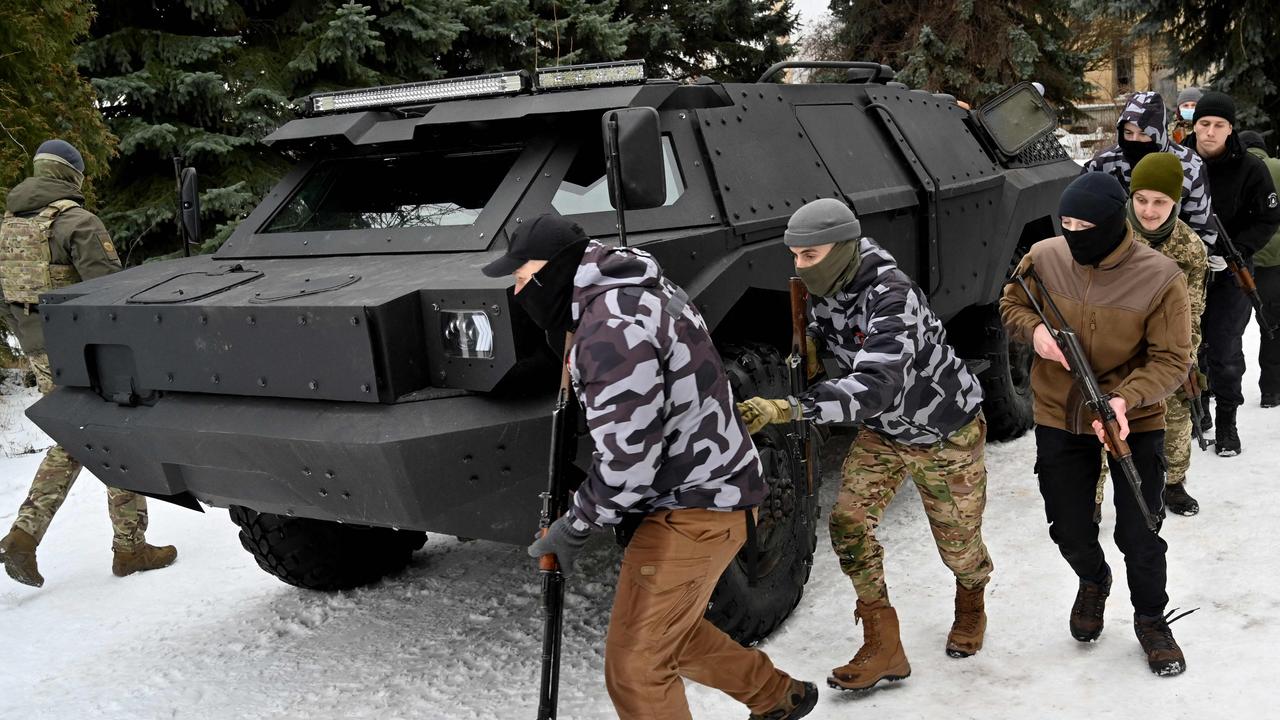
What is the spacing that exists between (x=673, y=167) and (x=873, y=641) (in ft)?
5.77

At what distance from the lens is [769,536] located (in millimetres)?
3957

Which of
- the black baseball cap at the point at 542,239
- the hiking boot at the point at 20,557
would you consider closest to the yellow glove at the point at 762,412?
the black baseball cap at the point at 542,239

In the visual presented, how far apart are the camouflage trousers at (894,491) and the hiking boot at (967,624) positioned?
167 millimetres

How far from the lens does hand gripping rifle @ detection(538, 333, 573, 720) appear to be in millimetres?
2902

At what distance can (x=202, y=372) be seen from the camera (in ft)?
11.9

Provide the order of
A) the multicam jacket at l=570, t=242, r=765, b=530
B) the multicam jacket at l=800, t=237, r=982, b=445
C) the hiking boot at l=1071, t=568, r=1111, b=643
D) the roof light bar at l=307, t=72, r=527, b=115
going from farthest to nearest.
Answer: the roof light bar at l=307, t=72, r=527, b=115
the hiking boot at l=1071, t=568, r=1111, b=643
the multicam jacket at l=800, t=237, r=982, b=445
the multicam jacket at l=570, t=242, r=765, b=530

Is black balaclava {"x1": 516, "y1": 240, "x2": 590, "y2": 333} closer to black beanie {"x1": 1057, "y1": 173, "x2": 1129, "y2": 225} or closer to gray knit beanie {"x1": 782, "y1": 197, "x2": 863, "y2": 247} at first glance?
gray knit beanie {"x1": 782, "y1": 197, "x2": 863, "y2": 247}

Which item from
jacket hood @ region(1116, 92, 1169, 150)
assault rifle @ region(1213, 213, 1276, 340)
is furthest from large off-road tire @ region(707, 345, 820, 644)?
assault rifle @ region(1213, 213, 1276, 340)

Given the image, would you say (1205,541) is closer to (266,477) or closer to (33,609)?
(266,477)

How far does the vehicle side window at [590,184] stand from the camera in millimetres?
4059

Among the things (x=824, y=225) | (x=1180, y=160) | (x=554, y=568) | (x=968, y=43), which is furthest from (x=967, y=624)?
(x=968, y=43)

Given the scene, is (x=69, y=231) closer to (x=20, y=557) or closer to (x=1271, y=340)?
(x=20, y=557)

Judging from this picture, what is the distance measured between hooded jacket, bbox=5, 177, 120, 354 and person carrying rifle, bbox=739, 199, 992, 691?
351 centimetres

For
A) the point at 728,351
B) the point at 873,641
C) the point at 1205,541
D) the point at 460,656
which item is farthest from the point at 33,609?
the point at 1205,541
